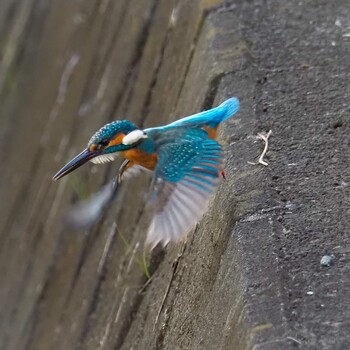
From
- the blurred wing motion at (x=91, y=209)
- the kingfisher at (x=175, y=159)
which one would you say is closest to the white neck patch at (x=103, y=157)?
the kingfisher at (x=175, y=159)

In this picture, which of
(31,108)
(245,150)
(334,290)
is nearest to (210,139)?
(245,150)

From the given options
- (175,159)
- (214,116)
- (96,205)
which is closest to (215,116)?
(214,116)

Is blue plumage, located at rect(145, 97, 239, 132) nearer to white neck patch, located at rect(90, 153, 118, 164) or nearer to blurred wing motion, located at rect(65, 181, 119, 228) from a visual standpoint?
white neck patch, located at rect(90, 153, 118, 164)

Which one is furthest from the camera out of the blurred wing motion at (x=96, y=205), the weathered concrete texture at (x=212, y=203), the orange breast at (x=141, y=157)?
the blurred wing motion at (x=96, y=205)

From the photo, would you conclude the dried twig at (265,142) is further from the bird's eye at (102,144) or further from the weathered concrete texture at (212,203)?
the bird's eye at (102,144)

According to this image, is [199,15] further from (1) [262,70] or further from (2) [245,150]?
(2) [245,150]

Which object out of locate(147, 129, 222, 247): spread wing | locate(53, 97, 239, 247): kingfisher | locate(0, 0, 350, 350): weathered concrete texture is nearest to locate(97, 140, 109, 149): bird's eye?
locate(53, 97, 239, 247): kingfisher

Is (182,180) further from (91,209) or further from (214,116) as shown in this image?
(91,209)
